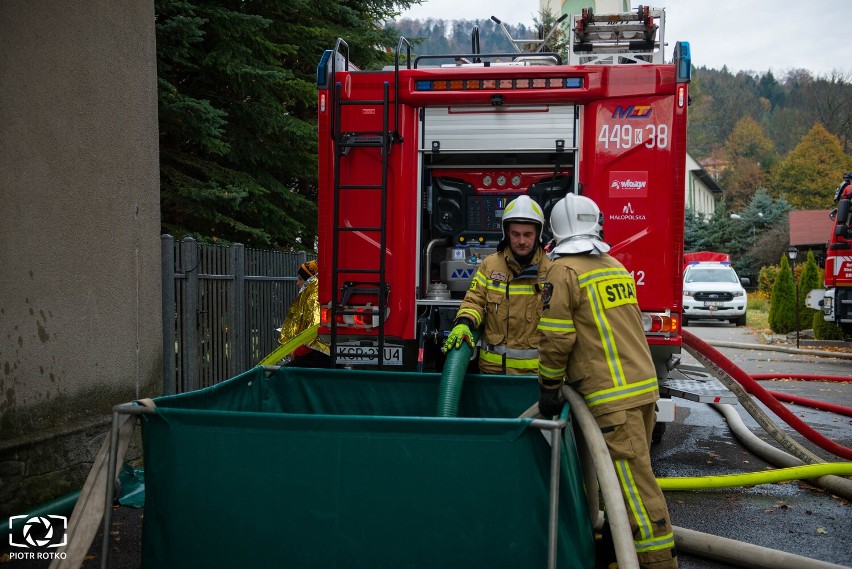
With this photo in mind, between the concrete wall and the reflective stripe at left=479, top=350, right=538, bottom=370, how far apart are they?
2.60 m

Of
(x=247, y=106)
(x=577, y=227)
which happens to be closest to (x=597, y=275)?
(x=577, y=227)

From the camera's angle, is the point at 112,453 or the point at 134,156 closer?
the point at 112,453

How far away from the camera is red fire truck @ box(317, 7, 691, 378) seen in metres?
6.27

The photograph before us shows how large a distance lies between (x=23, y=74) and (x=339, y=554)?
3716 millimetres

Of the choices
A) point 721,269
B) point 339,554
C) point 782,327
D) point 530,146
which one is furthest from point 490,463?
point 721,269

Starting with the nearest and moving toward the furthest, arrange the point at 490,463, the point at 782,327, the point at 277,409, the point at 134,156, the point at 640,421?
the point at 490,463
the point at 640,421
the point at 277,409
the point at 134,156
the point at 782,327

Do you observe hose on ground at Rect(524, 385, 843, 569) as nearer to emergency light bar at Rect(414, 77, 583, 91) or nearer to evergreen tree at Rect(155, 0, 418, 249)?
emergency light bar at Rect(414, 77, 583, 91)

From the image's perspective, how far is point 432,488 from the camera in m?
3.06

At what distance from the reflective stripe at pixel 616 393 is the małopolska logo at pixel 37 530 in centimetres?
290

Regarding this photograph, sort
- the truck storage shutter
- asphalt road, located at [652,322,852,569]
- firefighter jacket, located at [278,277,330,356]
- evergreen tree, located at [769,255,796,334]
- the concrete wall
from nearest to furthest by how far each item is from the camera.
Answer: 1. the concrete wall
2. asphalt road, located at [652,322,852,569]
3. the truck storage shutter
4. firefighter jacket, located at [278,277,330,356]
5. evergreen tree, located at [769,255,796,334]

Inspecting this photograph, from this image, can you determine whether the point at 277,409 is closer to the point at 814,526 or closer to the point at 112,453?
the point at 112,453

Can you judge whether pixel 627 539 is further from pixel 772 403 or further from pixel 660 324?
pixel 772 403

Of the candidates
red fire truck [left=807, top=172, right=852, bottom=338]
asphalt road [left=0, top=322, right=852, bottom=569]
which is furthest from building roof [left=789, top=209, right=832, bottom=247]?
A: asphalt road [left=0, top=322, right=852, bottom=569]

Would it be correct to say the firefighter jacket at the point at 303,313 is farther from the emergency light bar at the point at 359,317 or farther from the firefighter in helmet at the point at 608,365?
the firefighter in helmet at the point at 608,365
